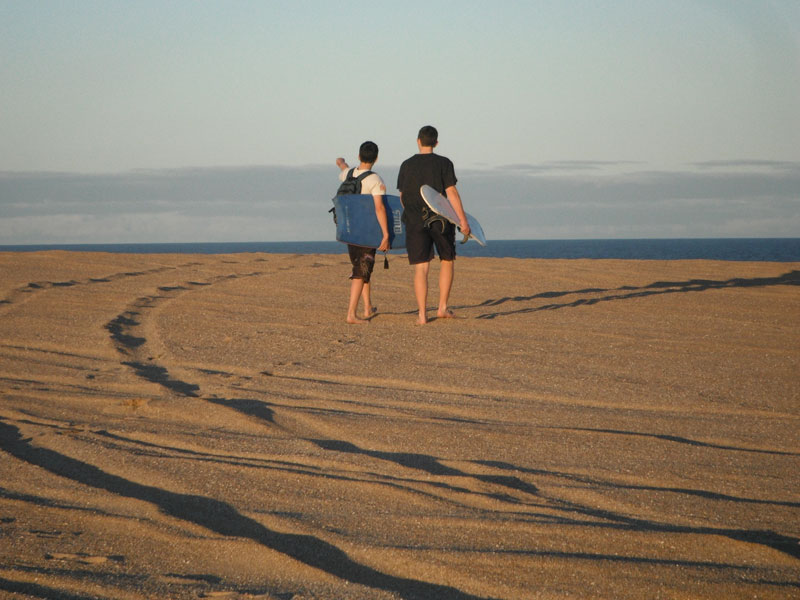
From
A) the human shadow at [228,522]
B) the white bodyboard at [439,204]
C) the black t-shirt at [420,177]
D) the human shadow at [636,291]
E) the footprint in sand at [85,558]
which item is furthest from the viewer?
the human shadow at [636,291]

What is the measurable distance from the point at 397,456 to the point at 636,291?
7.11m

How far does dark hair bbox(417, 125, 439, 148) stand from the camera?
670cm

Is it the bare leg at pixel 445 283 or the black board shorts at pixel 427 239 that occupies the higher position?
the black board shorts at pixel 427 239

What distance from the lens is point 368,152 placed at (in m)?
6.70

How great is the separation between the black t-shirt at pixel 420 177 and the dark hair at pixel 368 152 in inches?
10.1

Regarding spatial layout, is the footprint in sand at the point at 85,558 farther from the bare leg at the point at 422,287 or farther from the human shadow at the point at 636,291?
the human shadow at the point at 636,291

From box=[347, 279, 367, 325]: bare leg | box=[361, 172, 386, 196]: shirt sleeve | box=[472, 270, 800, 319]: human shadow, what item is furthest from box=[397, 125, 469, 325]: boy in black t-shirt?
box=[472, 270, 800, 319]: human shadow

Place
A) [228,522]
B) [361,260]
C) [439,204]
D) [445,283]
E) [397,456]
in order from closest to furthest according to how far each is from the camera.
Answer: [228,522]
[397,456]
[439,204]
[361,260]
[445,283]

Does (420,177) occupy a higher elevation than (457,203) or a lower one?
higher

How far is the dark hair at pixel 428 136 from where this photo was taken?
6703mm

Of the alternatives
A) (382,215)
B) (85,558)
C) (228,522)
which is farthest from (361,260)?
(85,558)

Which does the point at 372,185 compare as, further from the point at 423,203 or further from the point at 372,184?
the point at 423,203

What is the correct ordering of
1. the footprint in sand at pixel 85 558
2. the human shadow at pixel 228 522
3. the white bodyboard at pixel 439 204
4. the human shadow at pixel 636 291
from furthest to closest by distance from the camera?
the human shadow at pixel 636 291 < the white bodyboard at pixel 439 204 < the footprint in sand at pixel 85 558 < the human shadow at pixel 228 522

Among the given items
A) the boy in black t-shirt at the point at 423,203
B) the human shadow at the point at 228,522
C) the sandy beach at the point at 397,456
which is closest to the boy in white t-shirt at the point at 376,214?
the boy in black t-shirt at the point at 423,203
